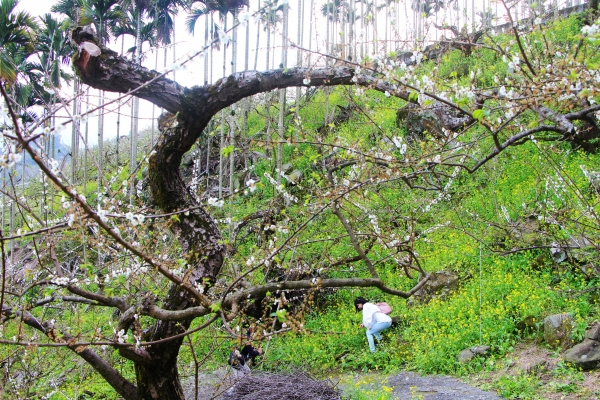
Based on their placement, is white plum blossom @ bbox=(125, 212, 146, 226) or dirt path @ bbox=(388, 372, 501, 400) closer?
white plum blossom @ bbox=(125, 212, 146, 226)

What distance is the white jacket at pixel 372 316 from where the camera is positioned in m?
8.05

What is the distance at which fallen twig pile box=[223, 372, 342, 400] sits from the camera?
584cm

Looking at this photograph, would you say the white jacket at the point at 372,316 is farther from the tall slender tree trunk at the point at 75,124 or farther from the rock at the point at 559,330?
the tall slender tree trunk at the point at 75,124

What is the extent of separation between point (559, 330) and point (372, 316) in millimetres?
2942

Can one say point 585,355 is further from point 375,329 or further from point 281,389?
point 281,389

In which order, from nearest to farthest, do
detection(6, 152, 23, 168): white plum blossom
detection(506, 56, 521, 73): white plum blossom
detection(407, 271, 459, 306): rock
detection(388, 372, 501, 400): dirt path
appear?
detection(6, 152, 23, 168): white plum blossom, detection(506, 56, 521, 73): white plum blossom, detection(388, 372, 501, 400): dirt path, detection(407, 271, 459, 306): rock

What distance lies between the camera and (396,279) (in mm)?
10211

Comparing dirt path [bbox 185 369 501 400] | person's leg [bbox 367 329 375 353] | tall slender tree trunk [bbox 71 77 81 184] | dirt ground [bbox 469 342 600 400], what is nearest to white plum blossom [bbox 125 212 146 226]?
tall slender tree trunk [bbox 71 77 81 184]

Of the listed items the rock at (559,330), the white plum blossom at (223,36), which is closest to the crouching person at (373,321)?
the rock at (559,330)

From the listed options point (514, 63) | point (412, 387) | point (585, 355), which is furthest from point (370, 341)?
point (514, 63)

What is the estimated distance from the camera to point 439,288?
9086mm

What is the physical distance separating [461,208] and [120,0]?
51.3ft

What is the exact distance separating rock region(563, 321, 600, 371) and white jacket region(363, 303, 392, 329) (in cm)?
294

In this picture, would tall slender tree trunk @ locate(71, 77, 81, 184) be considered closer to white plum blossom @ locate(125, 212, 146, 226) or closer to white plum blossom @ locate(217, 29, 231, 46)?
white plum blossom @ locate(125, 212, 146, 226)
